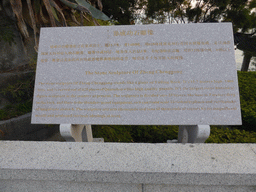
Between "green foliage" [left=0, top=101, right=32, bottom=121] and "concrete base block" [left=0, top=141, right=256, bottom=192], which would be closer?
"concrete base block" [left=0, top=141, right=256, bottom=192]

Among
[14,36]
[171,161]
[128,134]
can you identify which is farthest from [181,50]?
[14,36]

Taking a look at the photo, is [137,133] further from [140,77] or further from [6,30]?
[6,30]

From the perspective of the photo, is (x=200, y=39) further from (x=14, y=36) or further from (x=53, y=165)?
(x=14, y=36)

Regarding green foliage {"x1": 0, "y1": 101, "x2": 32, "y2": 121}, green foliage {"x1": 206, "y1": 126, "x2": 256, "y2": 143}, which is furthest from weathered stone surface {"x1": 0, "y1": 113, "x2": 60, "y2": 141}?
green foliage {"x1": 206, "y1": 126, "x2": 256, "y2": 143}

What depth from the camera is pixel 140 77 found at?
1.36m

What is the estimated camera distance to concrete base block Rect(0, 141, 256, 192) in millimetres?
1032

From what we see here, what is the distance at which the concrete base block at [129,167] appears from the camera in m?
1.03

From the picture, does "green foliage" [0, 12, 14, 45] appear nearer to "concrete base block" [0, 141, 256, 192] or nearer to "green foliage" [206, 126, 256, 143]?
"concrete base block" [0, 141, 256, 192]

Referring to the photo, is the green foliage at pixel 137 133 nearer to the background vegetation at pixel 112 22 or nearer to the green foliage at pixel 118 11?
the background vegetation at pixel 112 22

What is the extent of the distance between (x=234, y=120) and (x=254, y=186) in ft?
1.49

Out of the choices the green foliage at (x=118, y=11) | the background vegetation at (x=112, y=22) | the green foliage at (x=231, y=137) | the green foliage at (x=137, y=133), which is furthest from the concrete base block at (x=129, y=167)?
the green foliage at (x=118, y=11)

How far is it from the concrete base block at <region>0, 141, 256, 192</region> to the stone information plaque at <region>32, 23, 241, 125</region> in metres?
0.23

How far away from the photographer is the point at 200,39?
1.35 m

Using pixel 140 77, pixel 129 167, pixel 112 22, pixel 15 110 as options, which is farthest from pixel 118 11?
pixel 129 167
